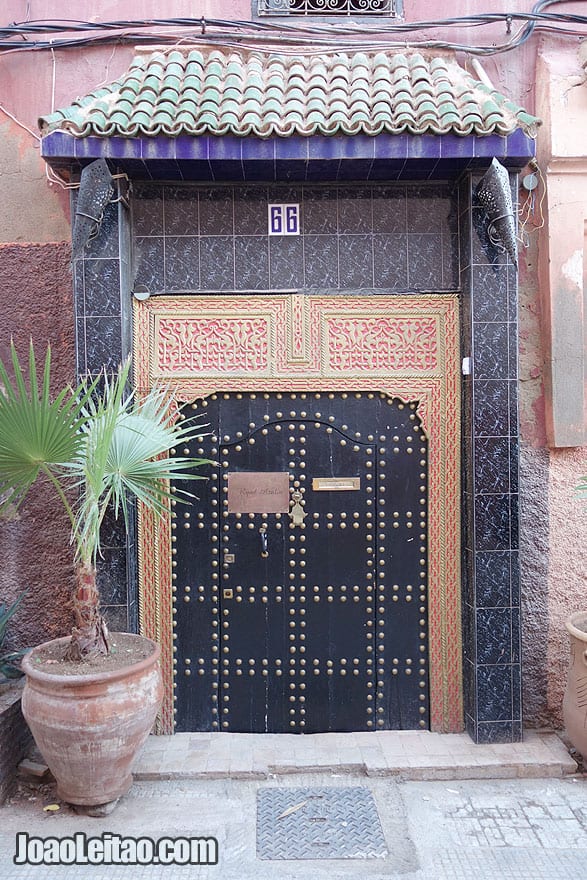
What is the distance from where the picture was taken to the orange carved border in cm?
455

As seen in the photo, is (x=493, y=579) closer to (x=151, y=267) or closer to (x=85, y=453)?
(x=85, y=453)

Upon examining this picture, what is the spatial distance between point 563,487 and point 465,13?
124 inches

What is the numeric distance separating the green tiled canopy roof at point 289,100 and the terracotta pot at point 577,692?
112 inches

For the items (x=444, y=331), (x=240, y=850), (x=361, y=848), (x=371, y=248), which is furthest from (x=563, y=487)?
(x=240, y=850)

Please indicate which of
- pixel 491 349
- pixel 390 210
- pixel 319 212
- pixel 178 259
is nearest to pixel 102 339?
pixel 178 259

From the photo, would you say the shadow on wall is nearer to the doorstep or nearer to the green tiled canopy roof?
the doorstep

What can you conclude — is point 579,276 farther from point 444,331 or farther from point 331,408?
point 331,408

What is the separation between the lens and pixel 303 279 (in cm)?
455

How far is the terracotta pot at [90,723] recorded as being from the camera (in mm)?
3504

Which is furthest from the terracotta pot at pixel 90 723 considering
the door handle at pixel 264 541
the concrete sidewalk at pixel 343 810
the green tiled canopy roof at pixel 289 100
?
the green tiled canopy roof at pixel 289 100

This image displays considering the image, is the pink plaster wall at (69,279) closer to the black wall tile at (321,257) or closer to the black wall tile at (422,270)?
the black wall tile at (422,270)

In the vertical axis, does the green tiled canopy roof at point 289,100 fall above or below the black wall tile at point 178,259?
above

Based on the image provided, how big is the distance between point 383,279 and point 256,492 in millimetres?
1545

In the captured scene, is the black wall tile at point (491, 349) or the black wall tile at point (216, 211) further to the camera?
the black wall tile at point (216, 211)
